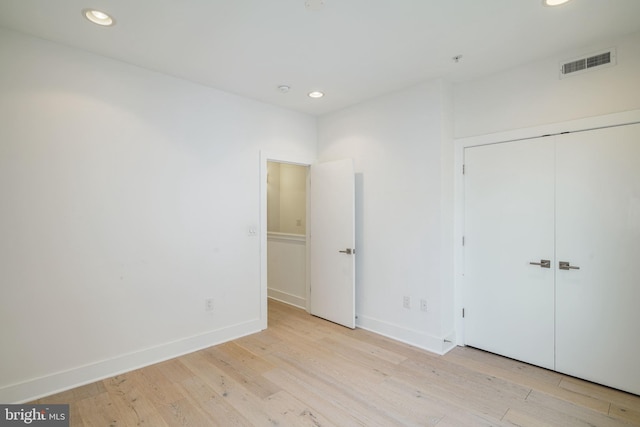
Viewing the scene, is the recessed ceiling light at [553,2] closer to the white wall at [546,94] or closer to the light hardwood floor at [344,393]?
the white wall at [546,94]

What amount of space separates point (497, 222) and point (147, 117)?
11.1 feet

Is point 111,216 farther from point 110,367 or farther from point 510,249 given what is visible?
point 510,249

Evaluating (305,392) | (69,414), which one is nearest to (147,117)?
(69,414)

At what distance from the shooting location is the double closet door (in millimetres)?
2348

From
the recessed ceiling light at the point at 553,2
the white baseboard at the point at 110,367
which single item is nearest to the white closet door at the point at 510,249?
the recessed ceiling light at the point at 553,2

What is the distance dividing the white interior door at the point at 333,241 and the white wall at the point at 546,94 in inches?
54.0

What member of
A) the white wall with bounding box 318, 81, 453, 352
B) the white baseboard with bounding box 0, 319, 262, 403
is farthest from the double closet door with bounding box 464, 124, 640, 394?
the white baseboard with bounding box 0, 319, 262, 403

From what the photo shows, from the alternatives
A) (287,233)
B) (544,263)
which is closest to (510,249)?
(544,263)

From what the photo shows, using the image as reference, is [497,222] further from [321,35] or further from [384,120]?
[321,35]

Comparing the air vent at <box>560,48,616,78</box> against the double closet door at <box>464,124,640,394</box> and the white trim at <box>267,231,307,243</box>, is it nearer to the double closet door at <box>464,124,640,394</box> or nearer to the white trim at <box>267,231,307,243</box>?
the double closet door at <box>464,124,640,394</box>

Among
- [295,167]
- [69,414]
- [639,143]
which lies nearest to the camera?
[69,414]

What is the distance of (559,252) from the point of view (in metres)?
2.63

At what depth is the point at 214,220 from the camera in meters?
3.27

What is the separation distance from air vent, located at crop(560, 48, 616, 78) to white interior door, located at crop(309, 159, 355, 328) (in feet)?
6.79
